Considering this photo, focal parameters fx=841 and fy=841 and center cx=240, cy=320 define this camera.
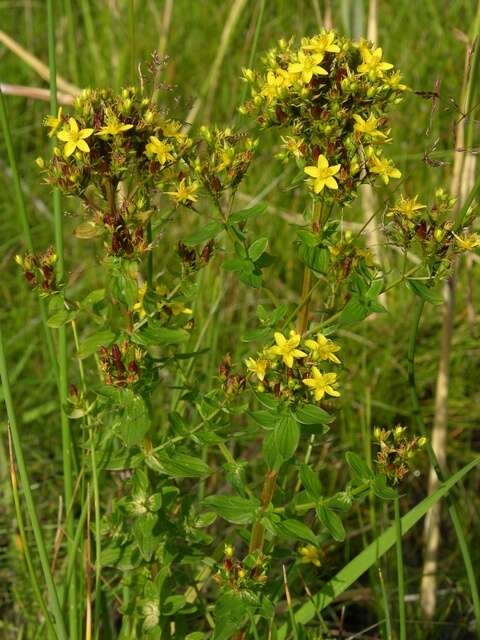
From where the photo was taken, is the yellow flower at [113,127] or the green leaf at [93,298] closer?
the yellow flower at [113,127]

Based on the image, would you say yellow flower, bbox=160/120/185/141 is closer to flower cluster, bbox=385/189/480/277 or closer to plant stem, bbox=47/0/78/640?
plant stem, bbox=47/0/78/640

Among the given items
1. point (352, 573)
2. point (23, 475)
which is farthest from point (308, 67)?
point (352, 573)

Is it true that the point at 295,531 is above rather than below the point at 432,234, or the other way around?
below

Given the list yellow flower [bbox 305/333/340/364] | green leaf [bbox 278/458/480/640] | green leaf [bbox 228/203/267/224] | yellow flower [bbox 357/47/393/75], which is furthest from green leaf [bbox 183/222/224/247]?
green leaf [bbox 278/458/480/640]

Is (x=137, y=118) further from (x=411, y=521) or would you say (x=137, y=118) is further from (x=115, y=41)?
(x=115, y=41)

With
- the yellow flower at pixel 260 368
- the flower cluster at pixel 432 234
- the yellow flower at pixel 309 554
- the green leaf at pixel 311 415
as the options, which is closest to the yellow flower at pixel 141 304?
the yellow flower at pixel 260 368

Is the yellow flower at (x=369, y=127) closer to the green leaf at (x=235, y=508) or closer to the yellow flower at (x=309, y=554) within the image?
the green leaf at (x=235, y=508)

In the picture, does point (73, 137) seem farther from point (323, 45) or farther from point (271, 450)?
point (271, 450)
